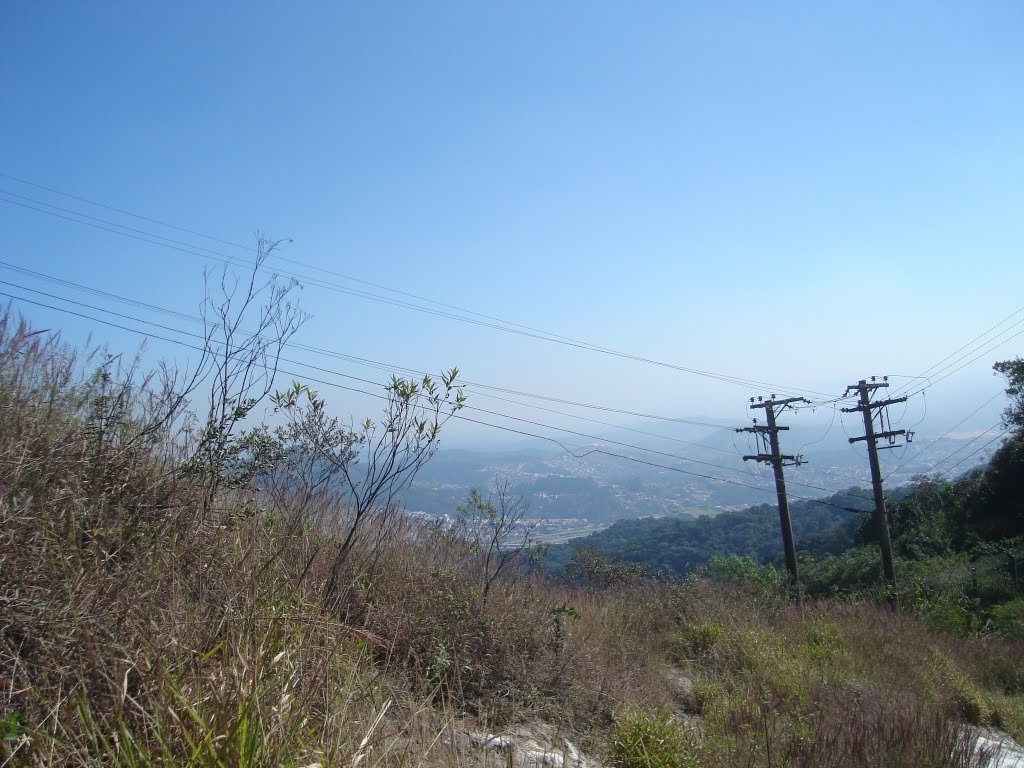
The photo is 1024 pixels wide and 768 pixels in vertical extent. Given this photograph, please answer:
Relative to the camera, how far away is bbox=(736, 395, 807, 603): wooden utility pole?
23.0 meters

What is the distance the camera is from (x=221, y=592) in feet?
11.3

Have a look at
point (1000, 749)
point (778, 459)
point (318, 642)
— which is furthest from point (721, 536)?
point (318, 642)

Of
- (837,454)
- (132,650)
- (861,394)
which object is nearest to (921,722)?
(132,650)

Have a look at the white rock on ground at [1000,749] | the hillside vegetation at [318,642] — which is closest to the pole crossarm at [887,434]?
the hillside vegetation at [318,642]

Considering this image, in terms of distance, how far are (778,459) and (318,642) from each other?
2275cm

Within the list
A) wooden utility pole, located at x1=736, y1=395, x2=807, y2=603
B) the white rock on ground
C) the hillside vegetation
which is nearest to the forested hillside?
wooden utility pole, located at x1=736, y1=395, x2=807, y2=603

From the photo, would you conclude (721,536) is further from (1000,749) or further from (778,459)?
(1000,749)

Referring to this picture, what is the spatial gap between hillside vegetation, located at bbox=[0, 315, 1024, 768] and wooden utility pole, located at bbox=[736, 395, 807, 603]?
13818mm

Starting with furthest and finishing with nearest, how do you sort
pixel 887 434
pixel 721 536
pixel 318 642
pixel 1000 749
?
pixel 721 536
pixel 887 434
pixel 1000 749
pixel 318 642

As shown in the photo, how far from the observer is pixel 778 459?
24.0 meters

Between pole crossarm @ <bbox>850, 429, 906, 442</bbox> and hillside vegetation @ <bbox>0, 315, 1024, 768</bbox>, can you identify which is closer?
hillside vegetation @ <bbox>0, 315, 1024, 768</bbox>

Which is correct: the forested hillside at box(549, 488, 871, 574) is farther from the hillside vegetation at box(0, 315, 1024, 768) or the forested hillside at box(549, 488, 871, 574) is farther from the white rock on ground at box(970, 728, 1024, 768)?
the hillside vegetation at box(0, 315, 1024, 768)

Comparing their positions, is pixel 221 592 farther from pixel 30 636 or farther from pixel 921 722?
pixel 921 722

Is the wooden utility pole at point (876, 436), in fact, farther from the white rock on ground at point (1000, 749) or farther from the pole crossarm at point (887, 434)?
the white rock on ground at point (1000, 749)
